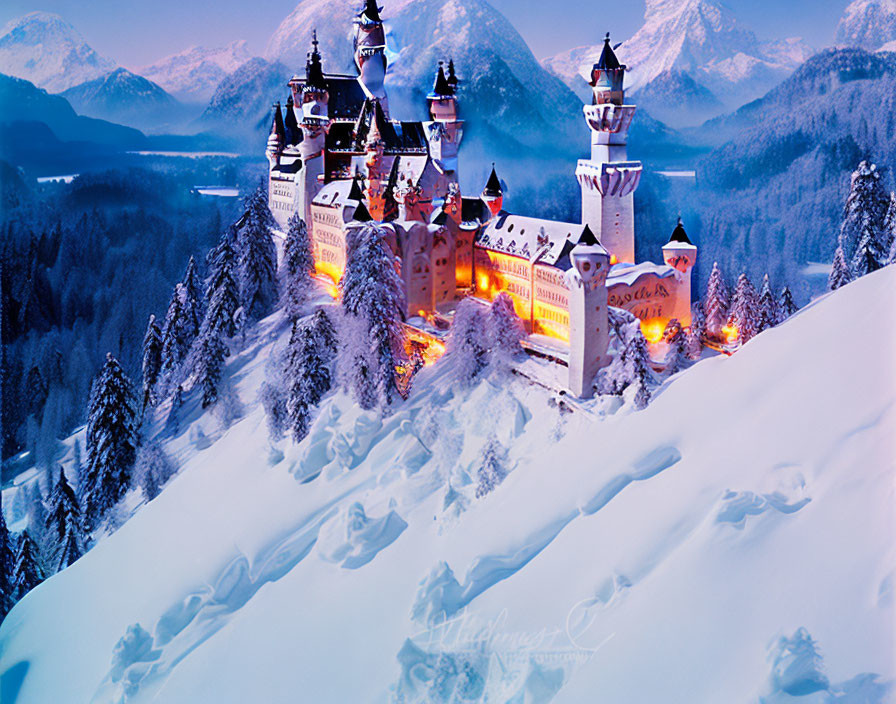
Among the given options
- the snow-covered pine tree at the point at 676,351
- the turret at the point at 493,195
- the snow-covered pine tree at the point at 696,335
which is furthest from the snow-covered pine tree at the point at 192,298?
the snow-covered pine tree at the point at 696,335

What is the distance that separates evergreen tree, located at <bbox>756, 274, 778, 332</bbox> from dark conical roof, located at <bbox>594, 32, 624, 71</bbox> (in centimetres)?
535

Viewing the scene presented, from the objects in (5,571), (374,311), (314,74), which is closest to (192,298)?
(374,311)

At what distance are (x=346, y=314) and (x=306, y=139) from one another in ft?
26.1

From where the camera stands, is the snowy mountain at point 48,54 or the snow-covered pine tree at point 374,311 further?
the snow-covered pine tree at point 374,311

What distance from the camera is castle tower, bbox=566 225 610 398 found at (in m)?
12.9

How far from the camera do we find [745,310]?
47.1 ft

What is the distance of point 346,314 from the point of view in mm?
15227

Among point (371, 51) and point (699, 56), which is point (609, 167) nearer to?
point (699, 56)

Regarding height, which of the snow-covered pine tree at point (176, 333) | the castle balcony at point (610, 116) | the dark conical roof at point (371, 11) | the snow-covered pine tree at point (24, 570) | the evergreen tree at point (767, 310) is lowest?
the snow-covered pine tree at point (24, 570)

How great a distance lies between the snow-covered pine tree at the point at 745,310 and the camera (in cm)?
1417

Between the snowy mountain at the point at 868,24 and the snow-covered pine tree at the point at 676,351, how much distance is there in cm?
572

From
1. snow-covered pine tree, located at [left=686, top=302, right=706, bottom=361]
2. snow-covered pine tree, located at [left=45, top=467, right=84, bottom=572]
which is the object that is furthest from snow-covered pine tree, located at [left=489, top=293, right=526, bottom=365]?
snow-covered pine tree, located at [left=45, top=467, right=84, bottom=572]

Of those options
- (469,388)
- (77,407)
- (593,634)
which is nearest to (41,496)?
(77,407)

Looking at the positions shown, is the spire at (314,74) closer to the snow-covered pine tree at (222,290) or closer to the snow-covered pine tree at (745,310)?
the snow-covered pine tree at (222,290)
